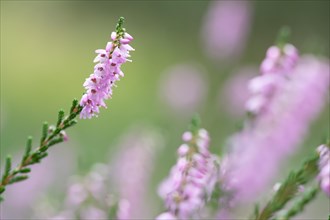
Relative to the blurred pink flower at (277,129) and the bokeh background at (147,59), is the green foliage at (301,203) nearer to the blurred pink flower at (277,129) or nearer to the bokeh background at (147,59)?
the blurred pink flower at (277,129)

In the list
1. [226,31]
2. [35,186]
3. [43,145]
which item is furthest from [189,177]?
[226,31]

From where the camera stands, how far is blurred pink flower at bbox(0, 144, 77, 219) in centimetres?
483

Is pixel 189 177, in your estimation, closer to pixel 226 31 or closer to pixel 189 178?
pixel 189 178

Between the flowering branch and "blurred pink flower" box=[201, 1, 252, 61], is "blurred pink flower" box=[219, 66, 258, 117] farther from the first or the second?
the flowering branch

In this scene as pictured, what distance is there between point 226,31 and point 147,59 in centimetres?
810

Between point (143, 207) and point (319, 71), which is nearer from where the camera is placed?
point (319, 71)

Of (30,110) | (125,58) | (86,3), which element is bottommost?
(125,58)

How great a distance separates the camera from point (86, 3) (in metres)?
17.5

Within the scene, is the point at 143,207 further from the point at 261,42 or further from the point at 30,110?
the point at 261,42

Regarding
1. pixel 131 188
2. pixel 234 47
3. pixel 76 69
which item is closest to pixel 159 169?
pixel 234 47

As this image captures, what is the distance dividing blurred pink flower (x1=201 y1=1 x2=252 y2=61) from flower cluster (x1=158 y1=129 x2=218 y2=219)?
459cm

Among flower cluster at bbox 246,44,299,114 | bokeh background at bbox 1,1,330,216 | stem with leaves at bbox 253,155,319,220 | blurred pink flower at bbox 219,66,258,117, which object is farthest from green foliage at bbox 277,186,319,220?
blurred pink flower at bbox 219,66,258,117

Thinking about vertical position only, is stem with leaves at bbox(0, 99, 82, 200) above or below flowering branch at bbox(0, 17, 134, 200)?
below

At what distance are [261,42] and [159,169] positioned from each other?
8.02 meters
